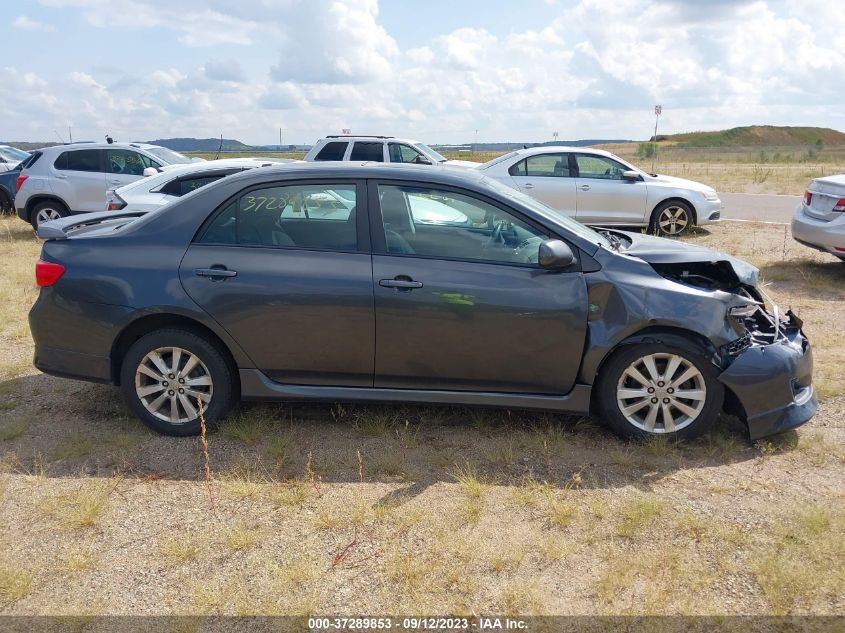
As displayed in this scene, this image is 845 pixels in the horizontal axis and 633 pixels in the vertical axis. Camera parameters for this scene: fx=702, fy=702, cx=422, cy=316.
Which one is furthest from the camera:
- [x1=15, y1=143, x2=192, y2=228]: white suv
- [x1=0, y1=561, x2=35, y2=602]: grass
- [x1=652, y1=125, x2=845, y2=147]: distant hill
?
[x1=652, y1=125, x2=845, y2=147]: distant hill

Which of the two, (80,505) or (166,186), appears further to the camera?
(166,186)

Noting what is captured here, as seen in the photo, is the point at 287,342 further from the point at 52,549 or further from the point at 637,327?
the point at 637,327

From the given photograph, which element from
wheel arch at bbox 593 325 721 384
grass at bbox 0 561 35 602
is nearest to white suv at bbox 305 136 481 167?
wheel arch at bbox 593 325 721 384

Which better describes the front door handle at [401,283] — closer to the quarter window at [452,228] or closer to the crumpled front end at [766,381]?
the quarter window at [452,228]

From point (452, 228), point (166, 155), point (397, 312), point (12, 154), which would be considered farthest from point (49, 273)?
point (12, 154)

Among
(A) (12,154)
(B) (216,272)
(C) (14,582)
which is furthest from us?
(A) (12,154)

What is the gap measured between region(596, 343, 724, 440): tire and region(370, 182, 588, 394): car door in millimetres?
262

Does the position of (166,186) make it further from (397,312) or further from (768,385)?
(768,385)

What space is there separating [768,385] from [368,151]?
1077 cm

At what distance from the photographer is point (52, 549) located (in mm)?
3320

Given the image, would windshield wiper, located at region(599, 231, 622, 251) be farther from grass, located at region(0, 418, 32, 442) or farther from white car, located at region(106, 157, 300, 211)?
white car, located at region(106, 157, 300, 211)

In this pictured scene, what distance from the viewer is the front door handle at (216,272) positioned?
4.23m

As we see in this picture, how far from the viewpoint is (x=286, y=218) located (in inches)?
173

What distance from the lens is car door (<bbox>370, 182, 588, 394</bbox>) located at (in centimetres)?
411
